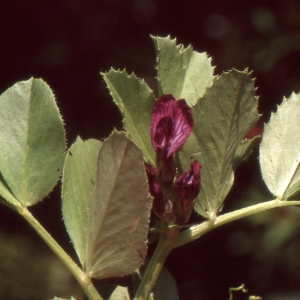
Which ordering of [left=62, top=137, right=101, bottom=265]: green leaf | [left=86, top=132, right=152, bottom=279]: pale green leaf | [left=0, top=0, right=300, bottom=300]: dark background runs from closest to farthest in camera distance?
[left=86, top=132, right=152, bottom=279]: pale green leaf < [left=62, top=137, right=101, bottom=265]: green leaf < [left=0, top=0, right=300, bottom=300]: dark background

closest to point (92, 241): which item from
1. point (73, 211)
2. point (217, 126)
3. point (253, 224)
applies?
point (73, 211)

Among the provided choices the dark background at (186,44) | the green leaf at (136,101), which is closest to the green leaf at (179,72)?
the green leaf at (136,101)

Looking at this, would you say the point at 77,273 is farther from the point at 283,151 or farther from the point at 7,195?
the point at 283,151

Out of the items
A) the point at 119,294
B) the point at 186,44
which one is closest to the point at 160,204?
the point at 119,294

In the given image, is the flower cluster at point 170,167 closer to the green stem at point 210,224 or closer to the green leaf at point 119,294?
the green stem at point 210,224

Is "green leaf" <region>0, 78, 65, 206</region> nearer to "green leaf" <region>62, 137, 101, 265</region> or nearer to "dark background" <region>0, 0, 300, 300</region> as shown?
"green leaf" <region>62, 137, 101, 265</region>

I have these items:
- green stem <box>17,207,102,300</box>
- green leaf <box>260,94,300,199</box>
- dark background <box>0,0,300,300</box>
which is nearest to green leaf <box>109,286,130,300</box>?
green stem <box>17,207,102,300</box>
